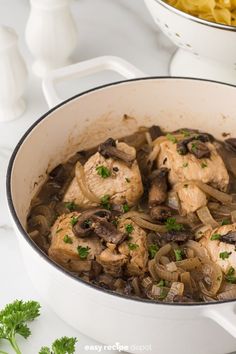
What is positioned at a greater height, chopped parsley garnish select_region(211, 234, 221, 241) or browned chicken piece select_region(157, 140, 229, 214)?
chopped parsley garnish select_region(211, 234, 221, 241)

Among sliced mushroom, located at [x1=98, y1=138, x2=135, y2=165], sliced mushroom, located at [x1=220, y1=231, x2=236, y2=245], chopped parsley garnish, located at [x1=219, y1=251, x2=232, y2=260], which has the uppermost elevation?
sliced mushroom, located at [x1=220, y1=231, x2=236, y2=245]

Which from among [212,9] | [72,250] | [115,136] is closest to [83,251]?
[72,250]

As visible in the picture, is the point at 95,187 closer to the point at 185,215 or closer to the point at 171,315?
the point at 185,215

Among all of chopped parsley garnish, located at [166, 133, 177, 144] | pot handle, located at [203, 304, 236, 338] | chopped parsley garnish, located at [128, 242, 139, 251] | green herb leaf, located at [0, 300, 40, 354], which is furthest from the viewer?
chopped parsley garnish, located at [166, 133, 177, 144]

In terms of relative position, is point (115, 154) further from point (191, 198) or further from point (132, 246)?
point (132, 246)

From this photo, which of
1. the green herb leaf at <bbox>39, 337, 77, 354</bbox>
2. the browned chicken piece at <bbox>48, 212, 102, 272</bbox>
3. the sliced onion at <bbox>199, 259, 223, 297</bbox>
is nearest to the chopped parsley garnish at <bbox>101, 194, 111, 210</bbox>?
the browned chicken piece at <bbox>48, 212, 102, 272</bbox>

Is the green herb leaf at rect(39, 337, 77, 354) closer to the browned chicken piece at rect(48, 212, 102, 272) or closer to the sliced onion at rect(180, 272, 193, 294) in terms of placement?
the browned chicken piece at rect(48, 212, 102, 272)

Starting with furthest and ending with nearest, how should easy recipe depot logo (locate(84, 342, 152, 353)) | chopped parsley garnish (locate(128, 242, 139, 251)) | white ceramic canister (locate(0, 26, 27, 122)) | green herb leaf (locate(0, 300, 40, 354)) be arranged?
white ceramic canister (locate(0, 26, 27, 122)) → chopped parsley garnish (locate(128, 242, 139, 251)) → green herb leaf (locate(0, 300, 40, 354)) → easy recipe depot logo (locate(84, 342, 152, 353))

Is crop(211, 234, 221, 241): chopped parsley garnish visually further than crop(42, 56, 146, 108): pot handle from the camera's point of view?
No
